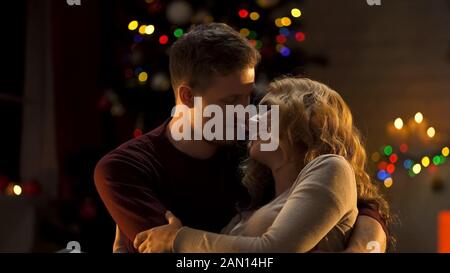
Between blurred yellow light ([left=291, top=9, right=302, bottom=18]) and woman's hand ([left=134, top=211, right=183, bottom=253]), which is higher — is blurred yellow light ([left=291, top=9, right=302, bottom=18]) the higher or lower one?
the higher one

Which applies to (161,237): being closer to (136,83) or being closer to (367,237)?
(367,237)

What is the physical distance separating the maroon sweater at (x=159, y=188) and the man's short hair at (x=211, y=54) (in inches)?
6.6

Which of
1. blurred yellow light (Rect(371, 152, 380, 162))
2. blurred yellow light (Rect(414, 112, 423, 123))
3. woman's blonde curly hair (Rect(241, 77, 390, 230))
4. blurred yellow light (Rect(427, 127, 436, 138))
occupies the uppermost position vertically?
woman's blonde curly hair (Rect(241, 77, 390, 230))

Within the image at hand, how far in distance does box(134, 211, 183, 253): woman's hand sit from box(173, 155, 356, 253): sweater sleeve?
0.02 metres

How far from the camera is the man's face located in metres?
1.52

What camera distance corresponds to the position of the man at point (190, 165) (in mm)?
1448

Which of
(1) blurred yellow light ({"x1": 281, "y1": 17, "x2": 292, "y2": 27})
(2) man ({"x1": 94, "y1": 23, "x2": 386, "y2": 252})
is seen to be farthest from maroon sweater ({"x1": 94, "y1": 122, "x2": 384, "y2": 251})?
(1) blurred yellow light ({"x1": 281, "y1": 17, "x2": 292, "y2": 27})

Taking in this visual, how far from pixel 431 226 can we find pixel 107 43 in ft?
4.98

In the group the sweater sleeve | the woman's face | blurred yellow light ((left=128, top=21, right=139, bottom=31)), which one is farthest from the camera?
blurred yellow light ((left=128, top=21, right=139, bottom=31))

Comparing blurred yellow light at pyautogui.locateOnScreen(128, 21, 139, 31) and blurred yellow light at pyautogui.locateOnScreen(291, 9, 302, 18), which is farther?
blurred yellow light at pyautogui.locateOnScreen(291, 9, 302, 18)

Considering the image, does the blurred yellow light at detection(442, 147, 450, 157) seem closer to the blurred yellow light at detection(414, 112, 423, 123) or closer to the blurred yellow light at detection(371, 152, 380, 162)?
the blurred yellow light at detection(414, 112, 423, 123)

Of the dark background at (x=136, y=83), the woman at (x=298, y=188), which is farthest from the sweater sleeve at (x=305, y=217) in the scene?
the dark background at (x=136, y=83)

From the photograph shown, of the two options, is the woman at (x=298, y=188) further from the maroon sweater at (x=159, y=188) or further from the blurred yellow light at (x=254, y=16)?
the blurred yellow light at (x=254, y=16)
